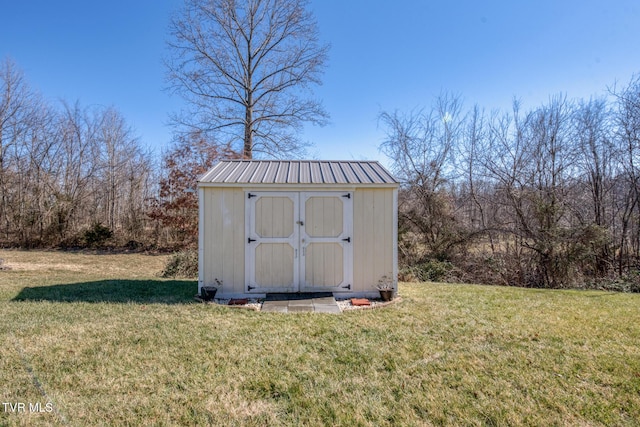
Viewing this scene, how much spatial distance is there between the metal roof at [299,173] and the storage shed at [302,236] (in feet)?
0.11

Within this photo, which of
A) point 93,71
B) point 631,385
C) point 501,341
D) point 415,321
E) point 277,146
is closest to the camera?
point 631,385

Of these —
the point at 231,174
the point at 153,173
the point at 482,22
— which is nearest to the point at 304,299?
the point at 231,174

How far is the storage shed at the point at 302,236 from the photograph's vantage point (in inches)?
196

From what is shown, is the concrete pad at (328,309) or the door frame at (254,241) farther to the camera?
the door frame at (254,241)

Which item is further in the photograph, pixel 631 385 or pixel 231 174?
pixel 231 174

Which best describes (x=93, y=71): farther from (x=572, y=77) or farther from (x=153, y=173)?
(x=572, y=77)

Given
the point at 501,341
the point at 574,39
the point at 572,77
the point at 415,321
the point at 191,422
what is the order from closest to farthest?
the point at 191,422, the point at 501,341, the point at 415,321, the point at 574,39, the point at 572,77

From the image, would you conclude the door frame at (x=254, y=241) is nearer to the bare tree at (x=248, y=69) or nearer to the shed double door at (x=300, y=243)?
the shed double door at (x=300, y=243)

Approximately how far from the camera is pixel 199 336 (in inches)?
132

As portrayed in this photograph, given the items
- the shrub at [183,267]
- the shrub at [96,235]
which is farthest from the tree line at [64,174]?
the shrub at [183,267]

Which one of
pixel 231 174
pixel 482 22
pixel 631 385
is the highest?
pixel 482 22

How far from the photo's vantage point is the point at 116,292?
537 cm

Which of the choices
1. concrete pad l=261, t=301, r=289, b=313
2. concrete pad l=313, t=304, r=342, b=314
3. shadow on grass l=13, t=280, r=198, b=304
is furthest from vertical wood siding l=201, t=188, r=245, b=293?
concrete pad l=313, t=304, r=342, b=314

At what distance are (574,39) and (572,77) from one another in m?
1.01
